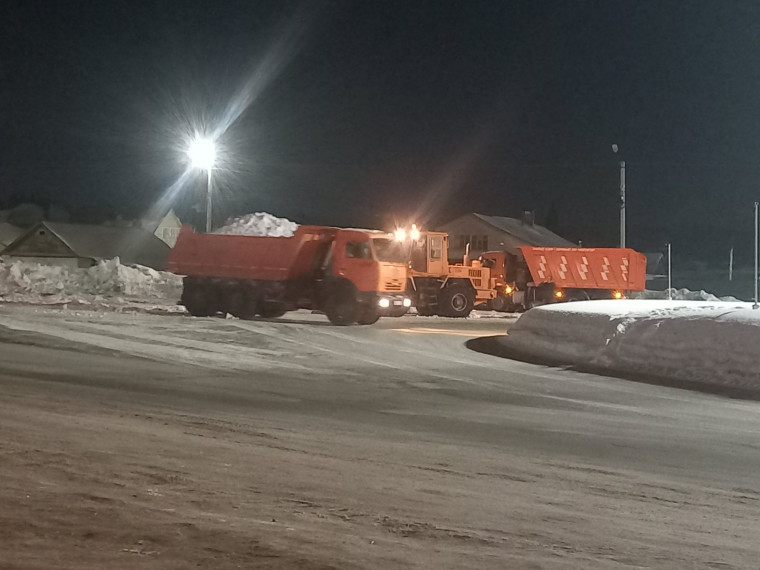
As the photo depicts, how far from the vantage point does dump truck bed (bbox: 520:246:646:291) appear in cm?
4088

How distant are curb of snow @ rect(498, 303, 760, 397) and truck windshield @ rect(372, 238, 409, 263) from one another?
8.16m

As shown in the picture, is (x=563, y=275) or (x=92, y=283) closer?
(x=563, y=275)

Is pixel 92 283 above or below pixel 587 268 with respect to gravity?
below

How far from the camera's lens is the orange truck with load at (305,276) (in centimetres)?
2900

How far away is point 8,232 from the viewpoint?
297 feet

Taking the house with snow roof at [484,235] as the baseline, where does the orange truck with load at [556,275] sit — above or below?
below

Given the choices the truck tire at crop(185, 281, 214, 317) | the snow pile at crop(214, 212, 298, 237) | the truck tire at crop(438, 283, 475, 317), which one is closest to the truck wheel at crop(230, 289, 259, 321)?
the truck tire at crop(185, 281, 214, 317)

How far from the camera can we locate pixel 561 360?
19.6 m

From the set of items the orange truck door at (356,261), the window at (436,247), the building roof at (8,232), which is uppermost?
the building roof at (8,232)

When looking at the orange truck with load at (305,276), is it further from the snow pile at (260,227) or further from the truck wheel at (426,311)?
the snow pile at (260,227)

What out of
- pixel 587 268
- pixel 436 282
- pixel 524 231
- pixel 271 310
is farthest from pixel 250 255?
pixel 524 231

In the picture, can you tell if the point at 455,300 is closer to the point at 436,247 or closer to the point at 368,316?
the point at 436,247

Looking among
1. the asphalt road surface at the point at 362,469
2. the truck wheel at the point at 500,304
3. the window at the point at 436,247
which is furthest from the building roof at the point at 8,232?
the asphalt road surface at the point at 362,469

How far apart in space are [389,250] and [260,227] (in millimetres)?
29208
